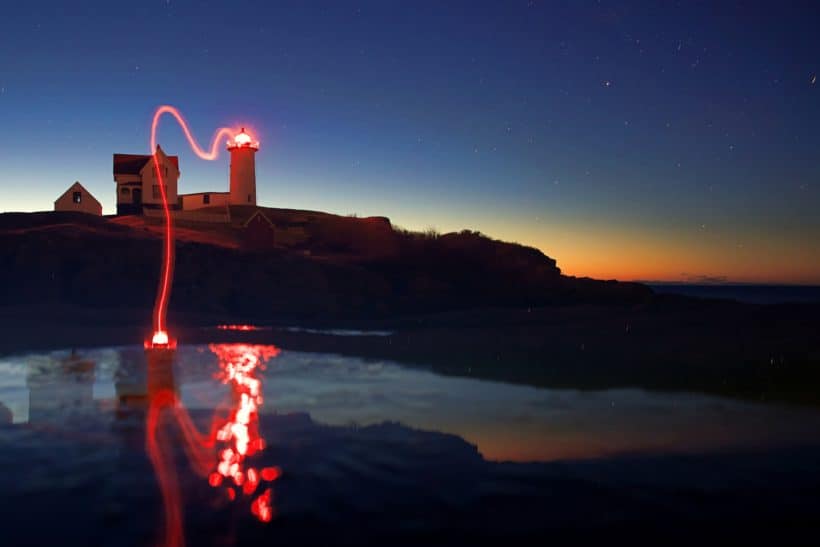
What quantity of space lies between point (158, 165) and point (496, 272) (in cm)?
2870

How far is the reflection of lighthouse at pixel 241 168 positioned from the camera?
5925 centimetres

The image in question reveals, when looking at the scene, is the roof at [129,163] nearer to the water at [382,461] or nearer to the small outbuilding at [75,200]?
the small outbuilding at [75,200]

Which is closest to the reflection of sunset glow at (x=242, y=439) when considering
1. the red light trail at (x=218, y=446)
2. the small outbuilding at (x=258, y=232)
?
the red light trail at (x=218, y=446)

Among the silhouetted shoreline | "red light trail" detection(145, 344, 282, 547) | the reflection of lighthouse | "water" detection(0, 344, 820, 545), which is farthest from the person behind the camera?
the reflection of lighthouse

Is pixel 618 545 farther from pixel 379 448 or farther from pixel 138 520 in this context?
pixel 138 520

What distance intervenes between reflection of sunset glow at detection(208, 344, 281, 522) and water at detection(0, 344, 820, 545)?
2.2 inches

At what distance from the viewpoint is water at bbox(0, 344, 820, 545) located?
643 centimetres

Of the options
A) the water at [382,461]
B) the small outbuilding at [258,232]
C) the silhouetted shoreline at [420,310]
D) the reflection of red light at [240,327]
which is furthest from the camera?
the small outbuilding at [258,232]

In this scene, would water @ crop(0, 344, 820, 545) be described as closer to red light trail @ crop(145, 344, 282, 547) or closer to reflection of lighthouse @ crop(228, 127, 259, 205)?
red light trail @ crop(145, 344, 282, 547)

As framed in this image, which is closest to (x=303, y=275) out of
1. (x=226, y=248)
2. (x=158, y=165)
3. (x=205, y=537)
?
(x=226, y=248)

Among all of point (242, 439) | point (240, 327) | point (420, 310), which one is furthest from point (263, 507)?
point (420, 310)

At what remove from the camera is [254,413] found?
11250 millimetres

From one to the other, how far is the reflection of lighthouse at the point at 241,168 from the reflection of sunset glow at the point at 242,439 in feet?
145

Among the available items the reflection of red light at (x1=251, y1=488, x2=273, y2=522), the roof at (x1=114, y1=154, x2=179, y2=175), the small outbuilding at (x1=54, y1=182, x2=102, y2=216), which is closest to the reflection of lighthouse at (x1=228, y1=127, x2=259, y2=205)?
the roof at (x1=114, y1=154, x2=179, y2=175)
